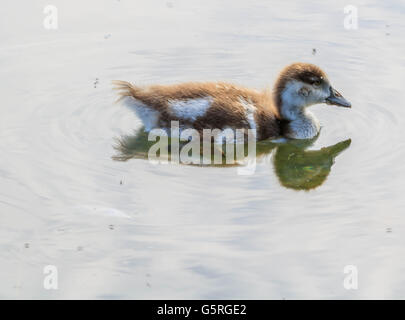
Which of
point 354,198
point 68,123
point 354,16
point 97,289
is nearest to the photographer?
point 97,289

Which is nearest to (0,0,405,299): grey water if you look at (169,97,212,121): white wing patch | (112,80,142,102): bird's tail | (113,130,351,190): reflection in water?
(113,130,351,190): reflection in water

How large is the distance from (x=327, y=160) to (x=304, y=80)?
785 mm

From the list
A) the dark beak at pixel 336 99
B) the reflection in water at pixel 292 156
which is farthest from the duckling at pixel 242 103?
the reflection in water at pixel 292 156

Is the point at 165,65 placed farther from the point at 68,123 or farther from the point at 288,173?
the point at 288,173

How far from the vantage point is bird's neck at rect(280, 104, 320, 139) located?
669 cm

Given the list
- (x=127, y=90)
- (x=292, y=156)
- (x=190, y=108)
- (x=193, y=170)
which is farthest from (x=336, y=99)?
(x=127, y=90)

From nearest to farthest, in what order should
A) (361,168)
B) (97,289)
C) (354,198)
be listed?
1. (97,289)
2. (354,198)
3. (361,168)

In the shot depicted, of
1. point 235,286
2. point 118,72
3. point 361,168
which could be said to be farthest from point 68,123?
point 235,286

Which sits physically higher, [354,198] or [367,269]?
[354,198]

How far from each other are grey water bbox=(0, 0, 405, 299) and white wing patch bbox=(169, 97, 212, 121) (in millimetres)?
465

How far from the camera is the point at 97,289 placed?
4387mm

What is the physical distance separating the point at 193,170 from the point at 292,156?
88 cm

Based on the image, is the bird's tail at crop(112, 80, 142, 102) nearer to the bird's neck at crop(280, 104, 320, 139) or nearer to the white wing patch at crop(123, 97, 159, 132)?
the white wing patch at crop(123, 97, 159, 132)

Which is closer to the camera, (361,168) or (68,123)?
(361,168)
